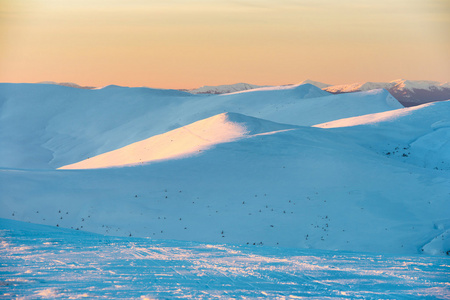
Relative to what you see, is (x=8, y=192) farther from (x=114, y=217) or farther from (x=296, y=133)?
(x=296, y=133)

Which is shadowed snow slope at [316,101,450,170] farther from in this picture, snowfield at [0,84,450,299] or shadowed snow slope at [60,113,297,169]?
shadowed snow slope at [60,113,297,169]

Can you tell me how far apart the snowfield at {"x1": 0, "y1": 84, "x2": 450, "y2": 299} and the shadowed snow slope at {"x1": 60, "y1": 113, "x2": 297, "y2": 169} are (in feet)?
0.66

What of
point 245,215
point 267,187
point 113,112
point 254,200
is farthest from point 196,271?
point 113,112

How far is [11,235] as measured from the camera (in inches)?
597

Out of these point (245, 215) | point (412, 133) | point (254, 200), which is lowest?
point (245, 215)

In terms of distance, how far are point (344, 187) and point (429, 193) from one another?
3504 mm

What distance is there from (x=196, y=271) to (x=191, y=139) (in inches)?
898

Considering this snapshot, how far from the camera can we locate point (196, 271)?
464 inches

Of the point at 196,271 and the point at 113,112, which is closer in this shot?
the point at 196,271

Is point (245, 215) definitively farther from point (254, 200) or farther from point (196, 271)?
point (196, 271)

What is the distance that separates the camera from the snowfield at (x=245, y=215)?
11.1 m

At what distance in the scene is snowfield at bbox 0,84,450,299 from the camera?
1108 centimetres

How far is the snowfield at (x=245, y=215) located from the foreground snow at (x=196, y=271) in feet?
0.14

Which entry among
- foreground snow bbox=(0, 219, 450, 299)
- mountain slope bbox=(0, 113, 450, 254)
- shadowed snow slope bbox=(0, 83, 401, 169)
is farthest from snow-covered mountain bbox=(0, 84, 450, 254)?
shadowed snow slope bbox=(0, 83, 401, 169)
